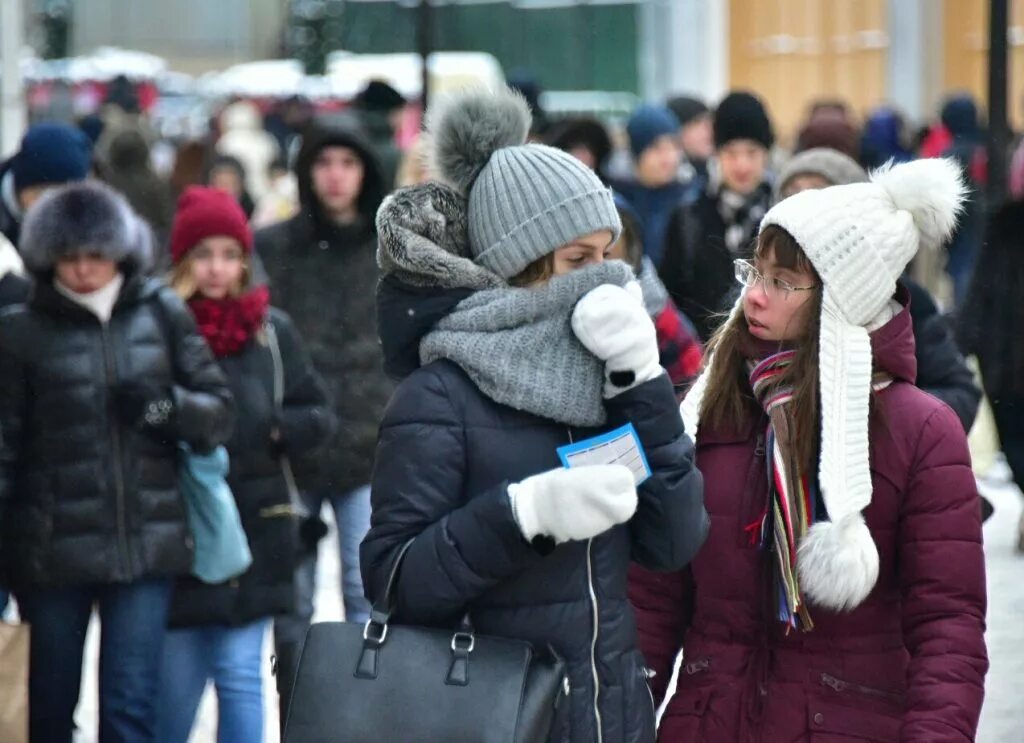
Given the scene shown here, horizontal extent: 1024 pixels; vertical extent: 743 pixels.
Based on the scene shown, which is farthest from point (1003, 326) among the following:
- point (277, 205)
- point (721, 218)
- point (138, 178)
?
point (277, 205)

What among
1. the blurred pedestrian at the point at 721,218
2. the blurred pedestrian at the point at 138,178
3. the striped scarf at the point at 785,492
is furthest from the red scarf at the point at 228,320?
the blurred pedestrian at the point at 138,178

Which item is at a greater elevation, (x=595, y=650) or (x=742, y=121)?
(x=742, y=121)

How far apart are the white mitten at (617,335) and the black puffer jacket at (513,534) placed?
43 mm

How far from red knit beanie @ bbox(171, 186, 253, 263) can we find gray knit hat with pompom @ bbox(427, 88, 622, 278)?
8.57 feet

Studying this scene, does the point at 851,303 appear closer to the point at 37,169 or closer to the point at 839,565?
the point at 839,565

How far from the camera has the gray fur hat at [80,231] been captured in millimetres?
5371

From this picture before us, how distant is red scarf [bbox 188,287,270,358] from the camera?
233 inches

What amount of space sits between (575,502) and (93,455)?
7.77 feet

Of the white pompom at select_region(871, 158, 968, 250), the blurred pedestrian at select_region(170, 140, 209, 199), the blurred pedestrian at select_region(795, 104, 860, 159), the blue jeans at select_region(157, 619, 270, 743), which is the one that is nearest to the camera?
the white pompom at select_region(871, 158, 968, 250)

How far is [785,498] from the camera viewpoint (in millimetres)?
3516

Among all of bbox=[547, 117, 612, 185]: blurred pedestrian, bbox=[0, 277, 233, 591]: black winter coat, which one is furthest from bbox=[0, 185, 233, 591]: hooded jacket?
bbox=[547, 117, 612, 185]: blurred pedestrian

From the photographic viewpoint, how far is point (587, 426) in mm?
3354

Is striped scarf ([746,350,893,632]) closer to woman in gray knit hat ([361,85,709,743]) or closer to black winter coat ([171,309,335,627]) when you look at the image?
woman in gray knit hat ([361,85,709,743])

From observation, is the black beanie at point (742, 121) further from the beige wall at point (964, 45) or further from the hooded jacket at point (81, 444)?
the beige wall at point (964, 45)
